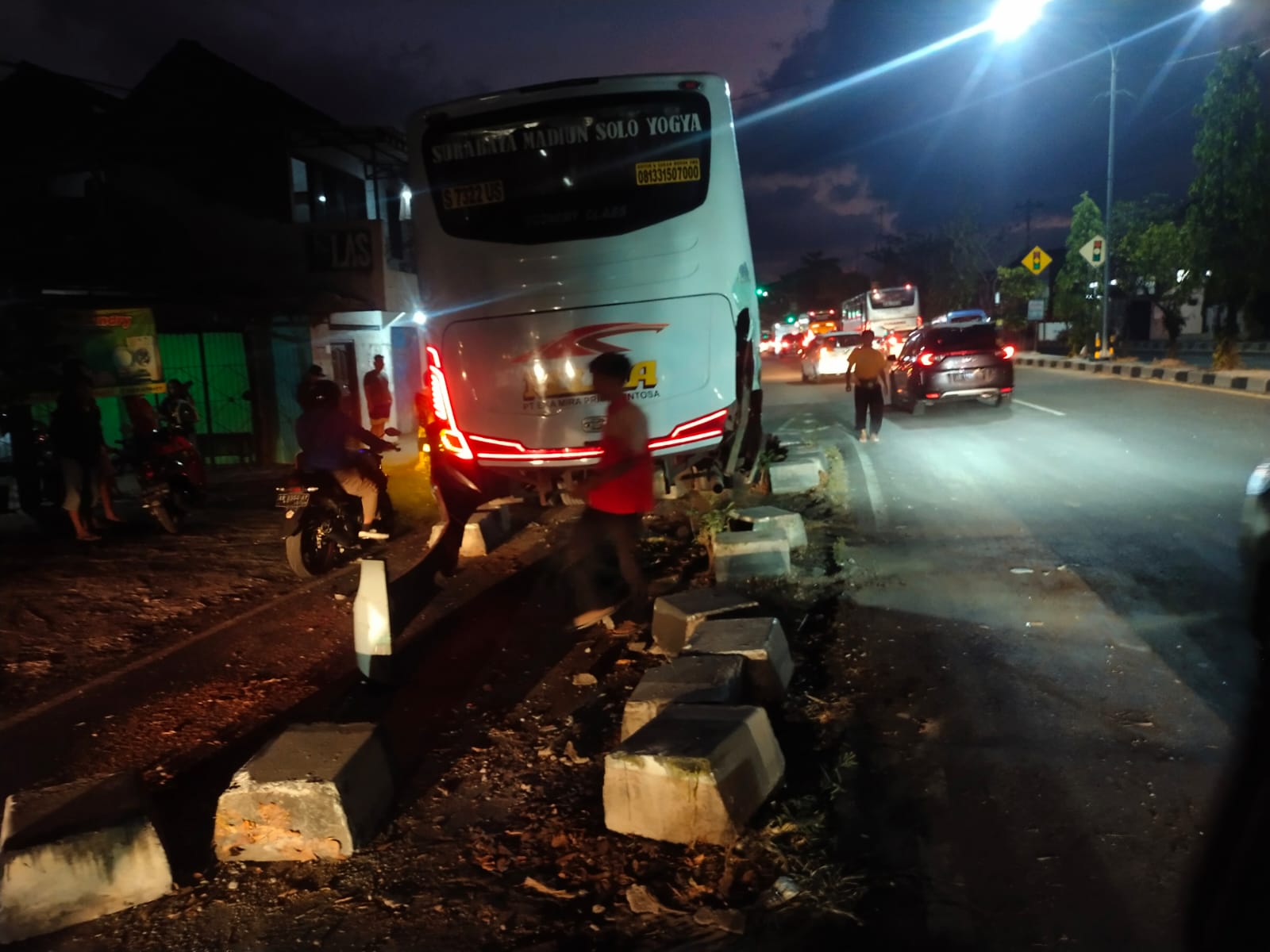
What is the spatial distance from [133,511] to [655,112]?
8004mm

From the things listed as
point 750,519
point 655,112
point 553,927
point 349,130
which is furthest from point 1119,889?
point 349,130

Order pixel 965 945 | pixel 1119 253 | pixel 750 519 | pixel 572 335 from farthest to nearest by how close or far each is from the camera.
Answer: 1. pixel 1119 253
2. pixel 750 519
3. pixel 572 335
4. pixel 965 945

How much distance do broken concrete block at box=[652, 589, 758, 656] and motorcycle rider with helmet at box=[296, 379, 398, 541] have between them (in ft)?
11.7

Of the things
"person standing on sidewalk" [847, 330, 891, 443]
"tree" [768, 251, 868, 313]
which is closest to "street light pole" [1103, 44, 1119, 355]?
"person standing on sidewalk" [847, 330, 891, 443]

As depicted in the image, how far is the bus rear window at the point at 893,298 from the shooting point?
36.9 metres

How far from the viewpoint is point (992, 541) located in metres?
7.79

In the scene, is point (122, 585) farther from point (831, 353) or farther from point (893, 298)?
point (893, 298)

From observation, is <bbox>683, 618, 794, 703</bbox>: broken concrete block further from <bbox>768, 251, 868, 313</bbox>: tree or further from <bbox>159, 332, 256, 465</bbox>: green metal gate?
<bbox>768, 251, 868, 313</bbox>: tree

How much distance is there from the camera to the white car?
1058 inches

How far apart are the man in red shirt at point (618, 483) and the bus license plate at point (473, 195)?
1.78 m

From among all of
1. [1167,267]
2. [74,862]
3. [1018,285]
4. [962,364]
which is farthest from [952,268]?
[74,862]

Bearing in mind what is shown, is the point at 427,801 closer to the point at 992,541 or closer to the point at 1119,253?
the point at 992,541

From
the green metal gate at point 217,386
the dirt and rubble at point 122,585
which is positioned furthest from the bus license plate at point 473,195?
the green metal gate at point 217,386

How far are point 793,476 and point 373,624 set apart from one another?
5737 millimetres
